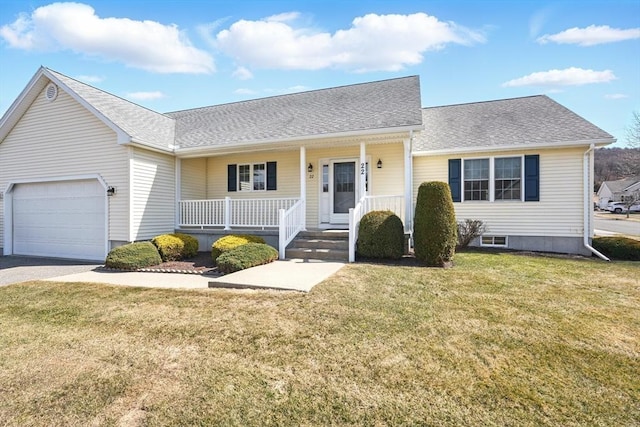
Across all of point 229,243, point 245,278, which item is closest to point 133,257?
point 229,243

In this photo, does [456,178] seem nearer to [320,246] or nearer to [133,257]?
[320,246]

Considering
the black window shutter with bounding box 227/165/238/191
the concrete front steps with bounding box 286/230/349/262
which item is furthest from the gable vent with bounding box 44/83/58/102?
the concrete front steps with bounding box 286/230/349/262

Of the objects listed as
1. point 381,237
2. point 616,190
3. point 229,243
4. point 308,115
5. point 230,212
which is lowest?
point 229,243

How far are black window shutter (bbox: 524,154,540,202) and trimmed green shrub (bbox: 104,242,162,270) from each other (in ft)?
36.8

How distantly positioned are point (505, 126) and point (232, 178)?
10069mm

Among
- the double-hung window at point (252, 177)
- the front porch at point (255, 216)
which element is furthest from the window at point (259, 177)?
the front porch at point (255, 216)

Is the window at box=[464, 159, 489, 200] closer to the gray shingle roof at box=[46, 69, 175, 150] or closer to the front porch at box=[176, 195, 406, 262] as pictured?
the front porch at box=[176, 195, 406, 262]

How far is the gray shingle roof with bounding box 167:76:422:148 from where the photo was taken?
1008cm

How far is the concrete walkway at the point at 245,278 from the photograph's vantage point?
19.9 ft

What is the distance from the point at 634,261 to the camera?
8977 millimetres

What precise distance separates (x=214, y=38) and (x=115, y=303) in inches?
350

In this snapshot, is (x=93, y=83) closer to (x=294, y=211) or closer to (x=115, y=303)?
(x=294, y=211)

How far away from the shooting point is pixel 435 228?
769 centimetres

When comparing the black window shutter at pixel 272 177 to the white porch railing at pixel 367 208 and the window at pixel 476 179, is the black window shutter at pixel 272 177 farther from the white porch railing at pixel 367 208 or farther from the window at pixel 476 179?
the window at pixel 476 179
